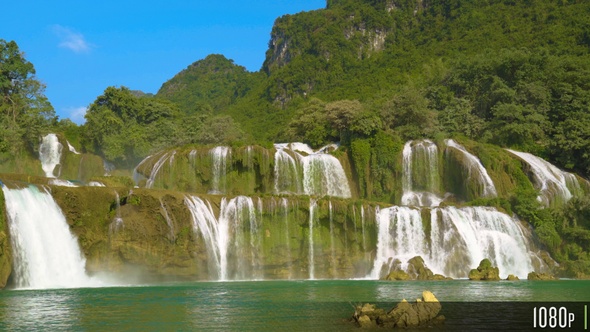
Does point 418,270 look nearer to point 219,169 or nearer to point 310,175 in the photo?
point 310,175

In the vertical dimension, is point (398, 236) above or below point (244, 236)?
below

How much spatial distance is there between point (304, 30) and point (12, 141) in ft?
272

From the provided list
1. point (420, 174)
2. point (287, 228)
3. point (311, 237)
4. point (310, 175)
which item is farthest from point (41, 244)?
point (420, 174)

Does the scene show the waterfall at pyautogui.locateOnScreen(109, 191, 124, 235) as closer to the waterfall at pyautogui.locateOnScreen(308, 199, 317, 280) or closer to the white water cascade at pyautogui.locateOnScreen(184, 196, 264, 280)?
the white water cascade at pyautogui.locateOnScreen(184, 196, 264, 280)

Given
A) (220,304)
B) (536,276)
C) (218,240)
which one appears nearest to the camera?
(220,304)

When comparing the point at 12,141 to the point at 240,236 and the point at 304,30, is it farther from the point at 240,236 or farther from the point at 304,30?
the point at 304,30

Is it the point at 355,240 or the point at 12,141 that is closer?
the point at 355,240

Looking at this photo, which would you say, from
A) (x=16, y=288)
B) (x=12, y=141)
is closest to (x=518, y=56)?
(x=12, y=141)

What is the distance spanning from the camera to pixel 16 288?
26.7 m

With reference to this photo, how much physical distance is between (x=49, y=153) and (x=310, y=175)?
83.2ft

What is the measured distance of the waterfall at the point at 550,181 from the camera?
149ft

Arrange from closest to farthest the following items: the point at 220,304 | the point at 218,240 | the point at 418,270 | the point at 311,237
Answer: the point at 220,304
the point at 418,270
the point at 218,240
the point at 311,237

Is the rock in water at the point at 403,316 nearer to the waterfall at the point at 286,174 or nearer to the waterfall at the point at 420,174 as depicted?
the waterfall at the point at 286,174

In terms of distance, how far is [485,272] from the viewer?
33.8 meters
